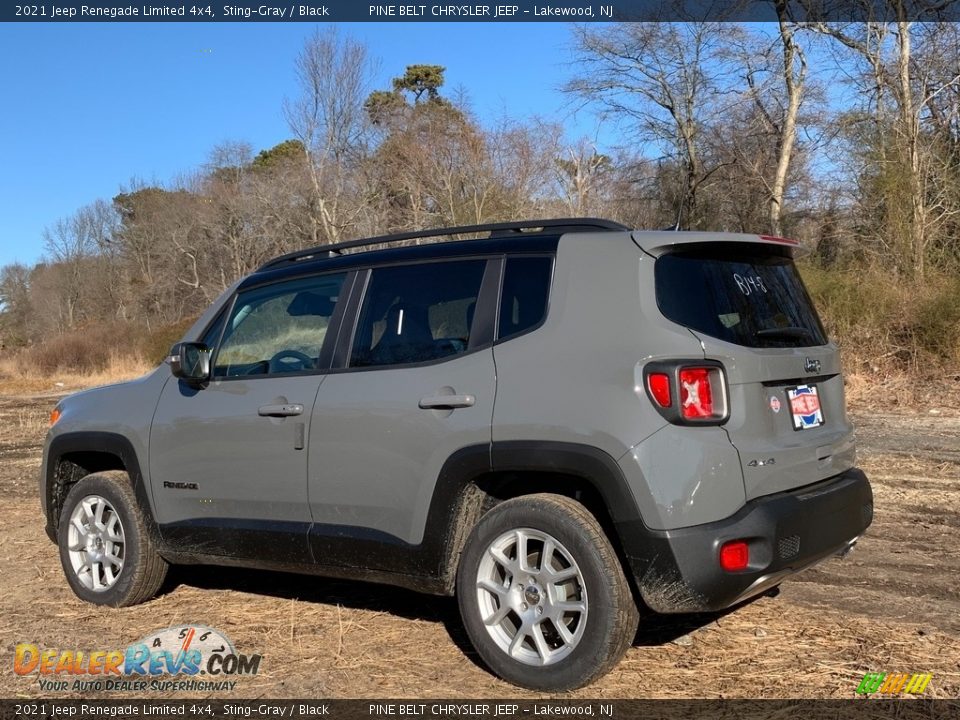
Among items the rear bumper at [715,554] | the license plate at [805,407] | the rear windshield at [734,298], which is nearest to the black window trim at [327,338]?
the rear windshield at [734,298]

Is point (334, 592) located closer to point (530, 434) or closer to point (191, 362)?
point (191, 362)

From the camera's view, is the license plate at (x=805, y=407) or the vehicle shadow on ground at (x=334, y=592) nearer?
the license plate at (x=805, y=407)

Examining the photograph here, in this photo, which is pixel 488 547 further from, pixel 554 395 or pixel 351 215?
pixel 351 215

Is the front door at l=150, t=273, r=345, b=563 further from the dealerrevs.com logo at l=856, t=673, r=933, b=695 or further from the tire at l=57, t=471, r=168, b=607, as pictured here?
the dealerrevs.com logo at l=856, t=673, r=933, b=695

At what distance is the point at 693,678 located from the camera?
3.85m

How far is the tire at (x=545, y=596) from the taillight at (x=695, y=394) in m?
0.58

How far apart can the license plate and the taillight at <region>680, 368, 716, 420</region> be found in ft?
1.75

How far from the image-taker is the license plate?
152 inches

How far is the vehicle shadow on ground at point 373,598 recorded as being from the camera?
446cm

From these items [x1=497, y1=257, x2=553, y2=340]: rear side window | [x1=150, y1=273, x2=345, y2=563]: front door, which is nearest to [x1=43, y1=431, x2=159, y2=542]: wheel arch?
[x1=150, y1=273, x2=345, y2=563]: front door

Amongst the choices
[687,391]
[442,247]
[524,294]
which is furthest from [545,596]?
[442,247]

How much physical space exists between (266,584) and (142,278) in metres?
52.1

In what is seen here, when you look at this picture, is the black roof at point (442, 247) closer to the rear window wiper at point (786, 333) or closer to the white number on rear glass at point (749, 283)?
the white number on rear glass at point (749, 283)

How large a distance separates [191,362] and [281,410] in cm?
73
